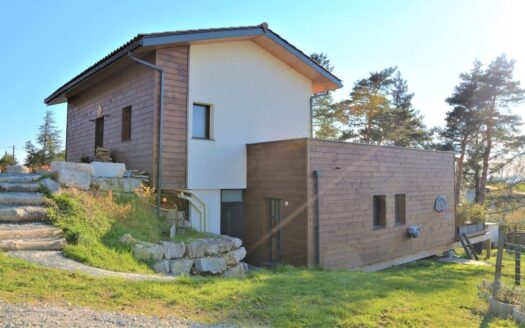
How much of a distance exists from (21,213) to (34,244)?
1.16 metres

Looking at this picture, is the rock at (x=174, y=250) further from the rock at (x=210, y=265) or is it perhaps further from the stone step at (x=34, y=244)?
the stone step at (x=34, y=244)

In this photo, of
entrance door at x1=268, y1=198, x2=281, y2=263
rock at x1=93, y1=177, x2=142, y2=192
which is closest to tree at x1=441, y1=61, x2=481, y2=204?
entrance door at x1=268, y1=198, x2=281, y2=263

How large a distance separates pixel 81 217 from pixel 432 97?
3065cm

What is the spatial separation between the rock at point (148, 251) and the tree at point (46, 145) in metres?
30.6

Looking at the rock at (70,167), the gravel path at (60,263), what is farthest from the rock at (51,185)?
the gravel path at (60,263)

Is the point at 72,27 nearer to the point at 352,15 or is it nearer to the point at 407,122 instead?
the point at 352,15

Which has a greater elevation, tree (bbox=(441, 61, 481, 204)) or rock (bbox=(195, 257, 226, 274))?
tree (bbox=(441, 61, 481, 204))

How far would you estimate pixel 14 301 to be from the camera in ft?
11.5

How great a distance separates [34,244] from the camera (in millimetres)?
5477

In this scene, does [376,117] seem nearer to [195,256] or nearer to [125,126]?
[125,126]

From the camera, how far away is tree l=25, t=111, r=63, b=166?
33.3m

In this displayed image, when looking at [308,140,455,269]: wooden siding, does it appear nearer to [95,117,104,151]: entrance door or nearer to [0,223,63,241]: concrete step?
[0,223,63,241]: concrete step

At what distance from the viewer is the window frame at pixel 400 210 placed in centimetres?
1246

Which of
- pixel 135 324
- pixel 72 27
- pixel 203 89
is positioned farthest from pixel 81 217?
pixel 72 27
